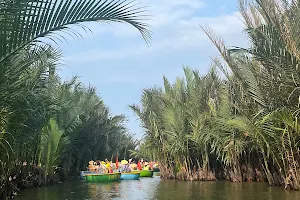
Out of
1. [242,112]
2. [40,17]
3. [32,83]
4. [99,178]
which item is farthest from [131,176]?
[40,17]

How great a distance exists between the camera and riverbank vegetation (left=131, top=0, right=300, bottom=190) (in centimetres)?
1034

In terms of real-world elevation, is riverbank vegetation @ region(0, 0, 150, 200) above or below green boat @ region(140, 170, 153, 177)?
above

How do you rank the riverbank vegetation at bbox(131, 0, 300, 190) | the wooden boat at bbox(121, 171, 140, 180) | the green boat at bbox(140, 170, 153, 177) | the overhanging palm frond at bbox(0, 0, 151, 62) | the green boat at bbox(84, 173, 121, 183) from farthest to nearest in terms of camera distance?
the green boat at bbox(140, 170, 153, 177) < the wooden boat at bbox(121, 171, 140, 180) < the green boat at bbox(84, 173, 121, 183) < the riverbank vegetation at bbox(131, 0, 300, 190) < the overhanging palm frond at bbox(0, 0, 151, 62)

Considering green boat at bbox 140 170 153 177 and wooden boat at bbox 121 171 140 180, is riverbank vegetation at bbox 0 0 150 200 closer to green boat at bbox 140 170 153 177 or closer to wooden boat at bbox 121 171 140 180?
wooden boat at bbox 121 171 140 180

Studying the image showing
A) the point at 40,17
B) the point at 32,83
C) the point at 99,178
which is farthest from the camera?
the point at 99,178

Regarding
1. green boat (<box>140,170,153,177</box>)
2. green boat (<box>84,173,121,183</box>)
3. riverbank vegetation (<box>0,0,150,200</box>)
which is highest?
riverbank vegetation (<box>0,0,150,200</box>)

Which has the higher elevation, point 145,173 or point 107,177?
point 145,173

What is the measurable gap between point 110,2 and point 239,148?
1215 centimetres

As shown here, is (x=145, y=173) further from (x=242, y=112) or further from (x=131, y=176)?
(x=242, y=112)

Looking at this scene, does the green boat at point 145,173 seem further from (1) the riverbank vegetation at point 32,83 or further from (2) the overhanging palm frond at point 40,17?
(2) the overhanging palm frond at point 40,17

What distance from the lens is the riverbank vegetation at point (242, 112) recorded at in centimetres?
1034

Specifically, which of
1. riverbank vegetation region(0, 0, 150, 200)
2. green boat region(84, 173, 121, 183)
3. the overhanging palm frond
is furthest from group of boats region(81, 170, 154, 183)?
the overhanging palm frond

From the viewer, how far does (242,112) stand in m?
13.0

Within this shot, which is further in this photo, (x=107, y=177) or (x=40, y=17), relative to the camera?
(x=107, y=177)
